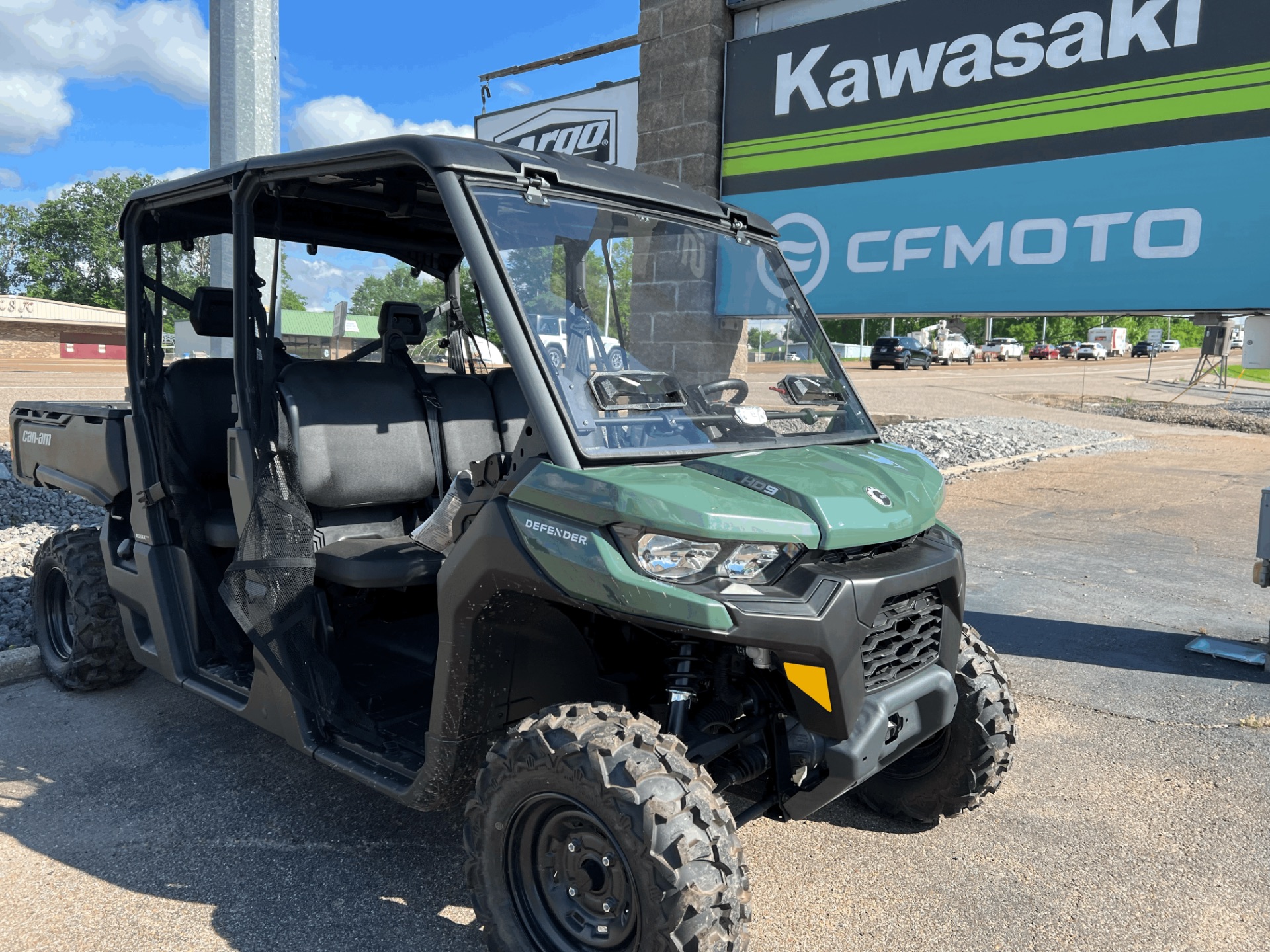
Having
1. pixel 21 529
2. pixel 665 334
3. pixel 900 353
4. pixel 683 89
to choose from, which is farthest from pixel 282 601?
pixel 900 353

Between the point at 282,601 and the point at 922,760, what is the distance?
7.59 ft

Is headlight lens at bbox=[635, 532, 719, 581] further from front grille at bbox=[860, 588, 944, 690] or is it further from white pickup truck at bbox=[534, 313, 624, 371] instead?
white pickup truck at bbox=[534, 313, 624, 371]

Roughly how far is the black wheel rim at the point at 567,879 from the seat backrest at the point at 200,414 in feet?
7.78

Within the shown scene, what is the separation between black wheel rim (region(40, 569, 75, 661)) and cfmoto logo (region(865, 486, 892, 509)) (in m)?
3.94

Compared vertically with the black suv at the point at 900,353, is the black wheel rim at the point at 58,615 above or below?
below

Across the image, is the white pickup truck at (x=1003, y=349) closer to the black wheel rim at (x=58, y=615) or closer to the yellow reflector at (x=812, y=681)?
the black wheel rim at (x=58, y=615)

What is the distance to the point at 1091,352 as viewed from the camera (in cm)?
5475

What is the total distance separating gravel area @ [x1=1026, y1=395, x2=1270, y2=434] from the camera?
2120 cm

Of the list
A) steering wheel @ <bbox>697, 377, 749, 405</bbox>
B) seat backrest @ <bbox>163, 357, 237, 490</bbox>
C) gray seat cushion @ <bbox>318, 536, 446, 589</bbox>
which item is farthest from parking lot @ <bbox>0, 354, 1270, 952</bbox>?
steering wheel @ <bbox>697, 377, 749, 405</bbox>

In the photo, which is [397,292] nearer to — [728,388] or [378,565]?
[378,565]

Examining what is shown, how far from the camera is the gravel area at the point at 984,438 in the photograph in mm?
13375

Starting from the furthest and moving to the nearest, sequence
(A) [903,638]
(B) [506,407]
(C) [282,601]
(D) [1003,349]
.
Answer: (D) [1003,349]
(B) [506,407]
(C) [282,601]
(A) [903,638]

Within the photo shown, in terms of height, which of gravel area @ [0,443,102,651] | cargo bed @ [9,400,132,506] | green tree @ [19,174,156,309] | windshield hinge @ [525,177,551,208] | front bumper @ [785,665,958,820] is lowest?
gravel area @ [0,443,102,651]

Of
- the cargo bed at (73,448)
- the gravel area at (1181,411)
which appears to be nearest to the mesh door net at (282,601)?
the cargo bed at (73,448)
